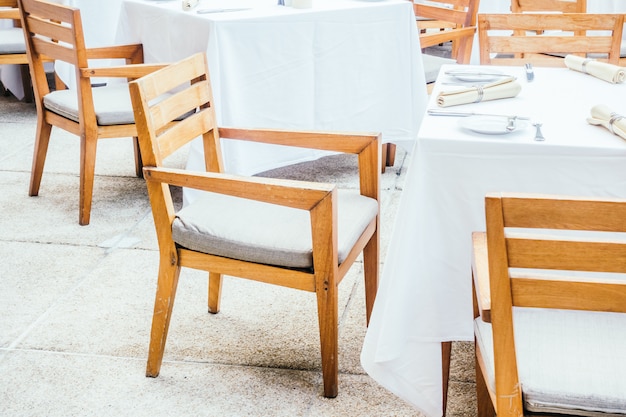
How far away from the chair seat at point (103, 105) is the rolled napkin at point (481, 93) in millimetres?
1345

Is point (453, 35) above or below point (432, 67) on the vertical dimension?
above

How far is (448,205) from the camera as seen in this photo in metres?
1.67

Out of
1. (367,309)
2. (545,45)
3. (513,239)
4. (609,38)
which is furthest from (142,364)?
(609,38)

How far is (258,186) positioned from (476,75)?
0.79m

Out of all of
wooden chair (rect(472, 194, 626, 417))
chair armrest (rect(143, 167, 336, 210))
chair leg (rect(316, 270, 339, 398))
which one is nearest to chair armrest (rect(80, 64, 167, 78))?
chair armrest (rect(143, 167, 336, 210))

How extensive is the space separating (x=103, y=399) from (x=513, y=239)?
1.25 m

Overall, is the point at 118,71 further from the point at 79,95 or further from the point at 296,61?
the point at 296,61

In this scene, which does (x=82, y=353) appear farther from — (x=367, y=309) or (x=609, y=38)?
(x=609, y=38)

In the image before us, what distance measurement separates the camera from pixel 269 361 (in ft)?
7.06

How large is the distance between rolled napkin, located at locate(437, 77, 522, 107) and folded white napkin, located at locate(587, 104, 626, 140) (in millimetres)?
285

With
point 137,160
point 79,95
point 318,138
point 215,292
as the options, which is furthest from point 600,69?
point 137,160

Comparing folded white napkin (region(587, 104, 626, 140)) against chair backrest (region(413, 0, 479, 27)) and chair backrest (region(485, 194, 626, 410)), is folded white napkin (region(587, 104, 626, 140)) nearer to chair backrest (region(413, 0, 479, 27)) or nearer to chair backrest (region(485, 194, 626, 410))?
chair backrest (region(485, 194, 626, 410))

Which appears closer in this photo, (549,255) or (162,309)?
(549,255)

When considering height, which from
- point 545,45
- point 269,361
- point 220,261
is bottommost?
point 269,361
